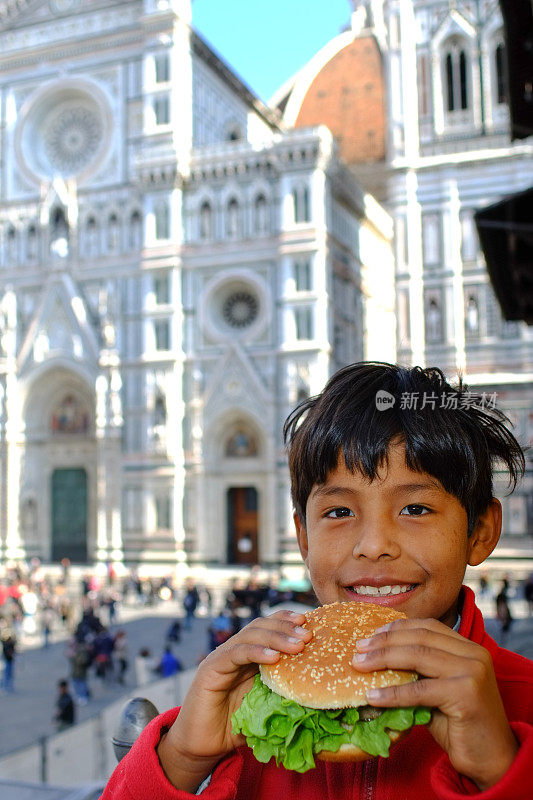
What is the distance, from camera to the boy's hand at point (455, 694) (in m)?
Result: 1.26

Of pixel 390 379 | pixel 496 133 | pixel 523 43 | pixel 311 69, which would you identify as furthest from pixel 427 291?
pixel 311 69

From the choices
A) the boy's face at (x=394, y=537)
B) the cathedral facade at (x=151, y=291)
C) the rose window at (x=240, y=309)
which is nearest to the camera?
the boy's face at (x=394, y=537)

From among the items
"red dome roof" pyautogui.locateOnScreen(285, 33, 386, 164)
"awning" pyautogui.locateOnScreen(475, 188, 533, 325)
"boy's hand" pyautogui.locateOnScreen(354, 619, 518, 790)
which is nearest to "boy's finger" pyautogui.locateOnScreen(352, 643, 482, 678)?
"boy's hand" pyautogui.locateOnScreen(354, 619, 518, 790)

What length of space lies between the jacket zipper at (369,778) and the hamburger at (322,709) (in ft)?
0.50

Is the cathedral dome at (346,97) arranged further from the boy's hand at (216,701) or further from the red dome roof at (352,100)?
the boy's hand at (216,701)

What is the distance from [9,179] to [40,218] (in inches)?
98.2

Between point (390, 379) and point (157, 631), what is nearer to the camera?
point (390, 379)

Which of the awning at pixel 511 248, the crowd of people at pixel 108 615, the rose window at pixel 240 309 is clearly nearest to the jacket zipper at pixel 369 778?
the awning at pixel 511 248

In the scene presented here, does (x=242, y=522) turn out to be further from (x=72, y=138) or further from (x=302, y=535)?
(x=302, y=535)

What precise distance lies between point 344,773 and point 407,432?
2.34 feet

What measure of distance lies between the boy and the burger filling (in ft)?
0.24

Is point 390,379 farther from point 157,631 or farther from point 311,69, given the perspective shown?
point 311,69

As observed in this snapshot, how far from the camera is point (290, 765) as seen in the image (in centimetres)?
141

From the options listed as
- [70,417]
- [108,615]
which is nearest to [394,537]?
[108,615]
